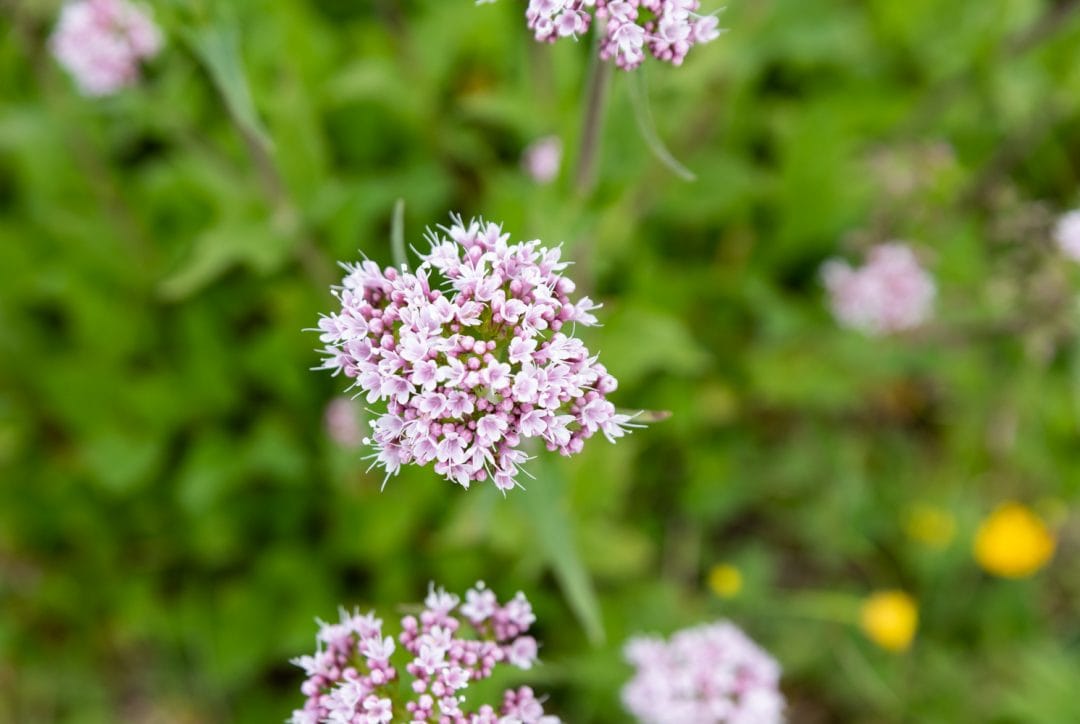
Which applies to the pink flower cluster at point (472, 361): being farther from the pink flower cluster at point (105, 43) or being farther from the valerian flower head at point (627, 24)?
the pink flower cluster at point (105, 43)

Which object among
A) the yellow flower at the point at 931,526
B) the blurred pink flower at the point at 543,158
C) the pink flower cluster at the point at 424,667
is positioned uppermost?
the blurred pink flower at the point at 543,158

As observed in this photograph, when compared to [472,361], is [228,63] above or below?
above

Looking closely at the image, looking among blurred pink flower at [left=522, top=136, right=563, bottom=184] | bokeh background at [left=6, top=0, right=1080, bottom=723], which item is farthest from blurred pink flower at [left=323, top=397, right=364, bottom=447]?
blurred pink flower at [left=522, top=136, right=563, bottom=184]

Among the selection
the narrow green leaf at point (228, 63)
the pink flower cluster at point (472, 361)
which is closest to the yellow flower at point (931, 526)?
the pink flower cluster at point (472, 361)

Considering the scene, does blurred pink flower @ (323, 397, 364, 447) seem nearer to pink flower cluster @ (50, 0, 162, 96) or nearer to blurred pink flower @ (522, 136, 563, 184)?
blurred pink flower @ (522, 136, 563, 184)

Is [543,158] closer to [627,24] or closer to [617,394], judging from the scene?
[617,394]

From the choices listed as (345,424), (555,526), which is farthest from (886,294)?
(345,424)
